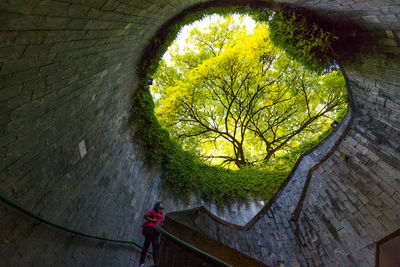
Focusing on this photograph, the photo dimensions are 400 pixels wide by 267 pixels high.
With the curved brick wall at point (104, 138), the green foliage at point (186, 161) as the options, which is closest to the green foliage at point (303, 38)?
the curved brick wall at point (104, 138)

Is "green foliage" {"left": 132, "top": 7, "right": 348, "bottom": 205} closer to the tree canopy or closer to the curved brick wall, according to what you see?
the curved brick wall

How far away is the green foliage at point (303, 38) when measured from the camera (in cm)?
437

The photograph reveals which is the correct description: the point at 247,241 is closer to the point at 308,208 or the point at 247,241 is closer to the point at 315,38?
the point at 308,208

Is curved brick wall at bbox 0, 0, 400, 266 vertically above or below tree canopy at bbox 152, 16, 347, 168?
below

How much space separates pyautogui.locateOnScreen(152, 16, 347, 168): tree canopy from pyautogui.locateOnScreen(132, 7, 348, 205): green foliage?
1481 millimetres

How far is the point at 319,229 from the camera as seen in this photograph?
417cm

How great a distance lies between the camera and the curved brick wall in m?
2.23

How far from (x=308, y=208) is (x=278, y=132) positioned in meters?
8.30

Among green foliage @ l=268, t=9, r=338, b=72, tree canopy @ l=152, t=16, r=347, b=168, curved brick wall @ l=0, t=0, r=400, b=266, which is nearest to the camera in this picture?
curved brick wall @ l=0, t=0, r=400, b=266

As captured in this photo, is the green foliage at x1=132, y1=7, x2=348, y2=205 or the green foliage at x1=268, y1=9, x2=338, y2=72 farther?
the green foliage at x1=132, y1=7, x2=348, y2=205

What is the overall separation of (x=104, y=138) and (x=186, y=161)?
159 inches

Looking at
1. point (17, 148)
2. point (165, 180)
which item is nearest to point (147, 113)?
point (165, 180)

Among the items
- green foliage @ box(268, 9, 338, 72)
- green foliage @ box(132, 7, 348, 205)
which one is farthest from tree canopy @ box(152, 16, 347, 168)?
green foliage @ box(268, 9, 338, 72)

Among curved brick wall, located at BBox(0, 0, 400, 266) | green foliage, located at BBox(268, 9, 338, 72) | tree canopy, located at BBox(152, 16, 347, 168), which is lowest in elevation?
curved brick wall, located at BBox(0, 0, 400, 266)
